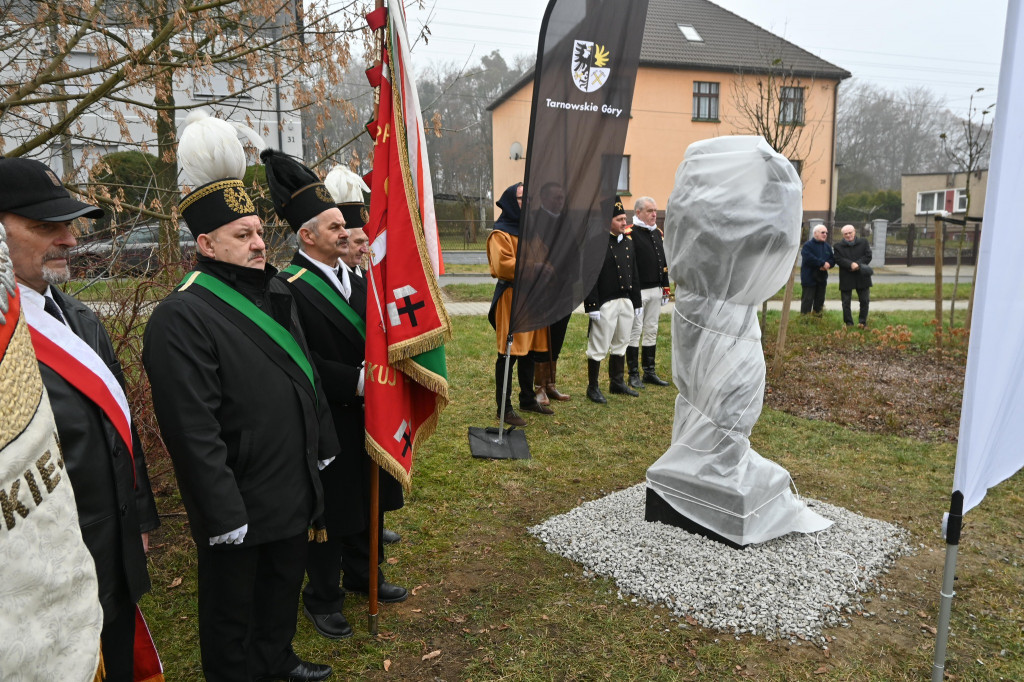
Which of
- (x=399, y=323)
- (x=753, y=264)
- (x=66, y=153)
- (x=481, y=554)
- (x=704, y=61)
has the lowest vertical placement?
(x=481, y=554)

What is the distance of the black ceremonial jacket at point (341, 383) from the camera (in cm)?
314

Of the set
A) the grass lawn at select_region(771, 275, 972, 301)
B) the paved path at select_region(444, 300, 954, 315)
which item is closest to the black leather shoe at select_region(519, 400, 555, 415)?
the paved path at select_region(444, 300, 954, 315)

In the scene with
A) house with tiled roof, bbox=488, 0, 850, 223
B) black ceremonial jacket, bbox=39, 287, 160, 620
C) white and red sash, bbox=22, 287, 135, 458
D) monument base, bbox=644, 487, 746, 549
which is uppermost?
house with tiled roof, bbox=488, 0, 850, 223

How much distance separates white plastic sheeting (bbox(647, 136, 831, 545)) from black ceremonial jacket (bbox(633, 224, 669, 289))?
4.01m

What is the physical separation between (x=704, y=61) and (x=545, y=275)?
2804 cm

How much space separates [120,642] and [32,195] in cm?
150

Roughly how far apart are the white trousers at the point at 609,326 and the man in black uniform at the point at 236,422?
4946 mm

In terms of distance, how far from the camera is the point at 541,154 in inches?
201

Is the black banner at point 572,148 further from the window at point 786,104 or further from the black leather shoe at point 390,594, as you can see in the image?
the window at point 786,104

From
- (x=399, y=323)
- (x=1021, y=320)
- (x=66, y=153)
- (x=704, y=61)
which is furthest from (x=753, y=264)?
(x=704, y=61)

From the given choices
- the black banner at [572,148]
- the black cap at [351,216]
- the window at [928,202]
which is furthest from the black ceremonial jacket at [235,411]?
the window at [928,202]

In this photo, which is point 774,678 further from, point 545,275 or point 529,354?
point 529,354

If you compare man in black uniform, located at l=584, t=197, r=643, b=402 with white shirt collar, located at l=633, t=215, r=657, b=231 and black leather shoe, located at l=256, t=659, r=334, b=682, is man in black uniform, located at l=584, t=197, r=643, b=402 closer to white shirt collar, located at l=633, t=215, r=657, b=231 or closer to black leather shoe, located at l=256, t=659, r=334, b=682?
white shirt collar, located at l=633, t=215, r=657, b=231

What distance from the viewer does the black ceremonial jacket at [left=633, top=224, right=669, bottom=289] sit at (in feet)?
26.3
